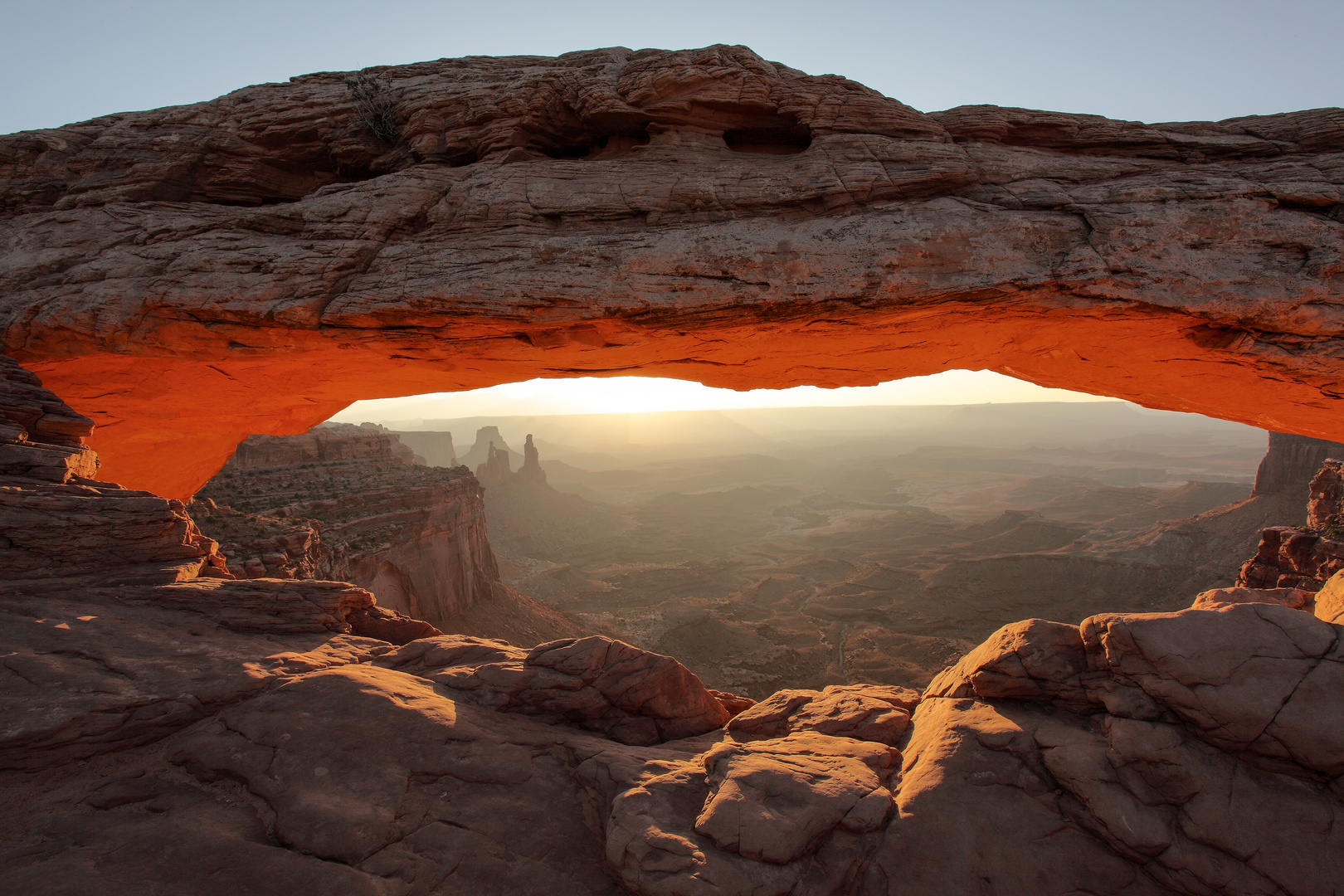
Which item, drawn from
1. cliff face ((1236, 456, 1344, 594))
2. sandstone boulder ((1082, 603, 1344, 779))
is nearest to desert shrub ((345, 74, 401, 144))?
sandstone boulder ((1082, 603, 1344, 779))

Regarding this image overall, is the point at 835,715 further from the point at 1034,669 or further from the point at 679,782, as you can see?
the point at 679,782

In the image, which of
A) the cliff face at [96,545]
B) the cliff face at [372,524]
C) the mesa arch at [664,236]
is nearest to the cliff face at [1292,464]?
the mesa arch at [664,236]

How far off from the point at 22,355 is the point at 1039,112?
58.8 feet

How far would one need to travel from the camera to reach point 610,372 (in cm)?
1102

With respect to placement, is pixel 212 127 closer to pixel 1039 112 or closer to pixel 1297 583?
pixel 1039 112

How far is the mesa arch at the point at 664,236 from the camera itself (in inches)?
305

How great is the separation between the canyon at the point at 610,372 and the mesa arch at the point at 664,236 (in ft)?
0.22

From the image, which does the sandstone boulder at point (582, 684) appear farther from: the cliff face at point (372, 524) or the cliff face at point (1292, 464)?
the cliff face at point (1292, 464)

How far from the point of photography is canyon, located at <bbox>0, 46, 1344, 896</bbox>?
479 centimetres

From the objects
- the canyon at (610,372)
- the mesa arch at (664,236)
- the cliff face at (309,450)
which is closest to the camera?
the canyon at (610,372)

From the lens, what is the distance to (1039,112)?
9078mm

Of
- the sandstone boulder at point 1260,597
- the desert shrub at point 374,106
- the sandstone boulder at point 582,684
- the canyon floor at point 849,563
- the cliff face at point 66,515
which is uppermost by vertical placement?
the desert shrub at point 374,106

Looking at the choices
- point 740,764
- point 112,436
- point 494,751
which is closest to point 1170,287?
point 740,764

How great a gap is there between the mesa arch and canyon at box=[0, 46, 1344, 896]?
0.22ft
